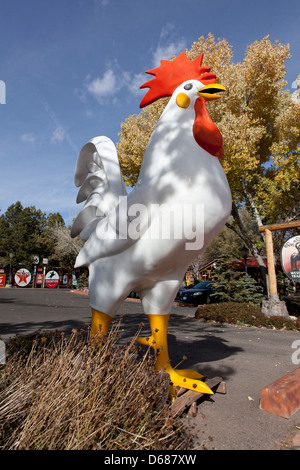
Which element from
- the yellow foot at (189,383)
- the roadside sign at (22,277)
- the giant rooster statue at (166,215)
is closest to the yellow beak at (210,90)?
the giant rooster statue at (166,215)

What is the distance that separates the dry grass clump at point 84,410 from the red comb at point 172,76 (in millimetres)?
2674

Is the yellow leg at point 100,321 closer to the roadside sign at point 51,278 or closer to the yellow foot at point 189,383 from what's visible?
the yellow foot at point 189,383

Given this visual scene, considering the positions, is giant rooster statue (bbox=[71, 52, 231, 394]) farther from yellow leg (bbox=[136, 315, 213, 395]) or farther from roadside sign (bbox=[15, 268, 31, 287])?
roadside sign (bbox=[15, 268, 31, 287])

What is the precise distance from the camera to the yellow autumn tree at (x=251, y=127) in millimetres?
11406

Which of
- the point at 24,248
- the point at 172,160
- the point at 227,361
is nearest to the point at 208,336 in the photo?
the point at 227,361

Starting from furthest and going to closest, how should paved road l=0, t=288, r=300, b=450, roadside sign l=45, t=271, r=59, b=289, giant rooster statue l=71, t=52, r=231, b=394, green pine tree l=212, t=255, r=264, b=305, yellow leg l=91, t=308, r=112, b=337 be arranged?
green pine tree l=212, t=255, r=264, b=305
roadside sign l=45, t=271, r=59, b=289
yellow leg l=91, t=308, r=112, b=337
giant rooster statue l=71, t=52, r=231, b=394
paved road l=0, t=288, r=300, b=450

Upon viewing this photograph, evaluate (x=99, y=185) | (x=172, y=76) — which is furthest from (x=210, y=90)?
(x=99, y=185)

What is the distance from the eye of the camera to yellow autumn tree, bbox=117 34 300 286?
11.4m

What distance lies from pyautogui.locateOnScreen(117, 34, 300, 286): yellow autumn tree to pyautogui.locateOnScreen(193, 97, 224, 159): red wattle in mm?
9096

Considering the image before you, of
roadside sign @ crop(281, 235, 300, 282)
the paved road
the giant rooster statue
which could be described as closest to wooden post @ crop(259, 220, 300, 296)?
roadside sign @ crop(281, 235, 300, 282)

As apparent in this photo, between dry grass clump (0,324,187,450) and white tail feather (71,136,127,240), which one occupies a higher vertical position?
white tail feather (71,136,127,240)

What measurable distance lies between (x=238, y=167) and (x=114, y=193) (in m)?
9.53

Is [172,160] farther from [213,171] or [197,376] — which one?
[197,376]

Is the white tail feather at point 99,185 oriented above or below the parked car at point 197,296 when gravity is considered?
above
